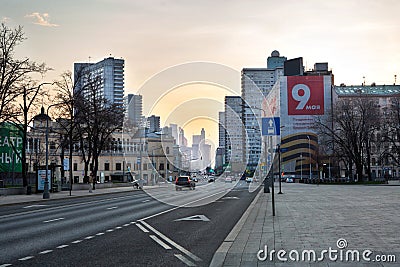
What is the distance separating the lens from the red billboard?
127375mm

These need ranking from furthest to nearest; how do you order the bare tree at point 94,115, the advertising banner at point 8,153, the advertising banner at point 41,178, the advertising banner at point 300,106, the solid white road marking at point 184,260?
the advertising banner at point 300,106
the advertising banner at point 8,153
the bare tree at point 94,115
the advertising banner at point 41,178
the solid white road marking at point 184,260

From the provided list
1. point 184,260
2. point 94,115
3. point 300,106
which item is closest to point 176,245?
point 184,260

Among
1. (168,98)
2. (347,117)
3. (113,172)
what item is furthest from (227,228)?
(113,172)

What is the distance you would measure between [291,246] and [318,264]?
2.16 metres

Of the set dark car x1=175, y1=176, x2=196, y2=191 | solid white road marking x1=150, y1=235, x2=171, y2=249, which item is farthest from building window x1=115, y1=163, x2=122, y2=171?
solid white road marking x1=150, y1=235, x2=171, y2=249

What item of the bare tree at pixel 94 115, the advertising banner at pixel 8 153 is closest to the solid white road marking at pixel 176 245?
the bare tree at pixel 94 115

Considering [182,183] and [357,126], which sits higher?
[357,126]

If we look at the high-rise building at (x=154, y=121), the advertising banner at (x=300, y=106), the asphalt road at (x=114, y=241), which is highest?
the advertising banner at (x=300, y=106)

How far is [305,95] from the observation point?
128 metres

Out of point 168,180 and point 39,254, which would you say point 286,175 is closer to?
point 168,180

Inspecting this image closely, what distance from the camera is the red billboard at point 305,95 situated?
12738cm

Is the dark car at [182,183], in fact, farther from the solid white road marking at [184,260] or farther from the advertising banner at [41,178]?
the solid white road marking at [184,260]

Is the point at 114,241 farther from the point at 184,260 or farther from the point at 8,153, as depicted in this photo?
the point at 8,153

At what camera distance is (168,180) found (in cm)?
9231
